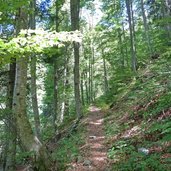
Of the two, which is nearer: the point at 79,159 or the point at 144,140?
the point at 144,140

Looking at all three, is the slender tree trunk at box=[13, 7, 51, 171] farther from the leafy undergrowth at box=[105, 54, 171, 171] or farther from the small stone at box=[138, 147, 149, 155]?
the small stone at box=[138, 147, 149, 155]

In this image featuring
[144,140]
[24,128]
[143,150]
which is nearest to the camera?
[143,150]

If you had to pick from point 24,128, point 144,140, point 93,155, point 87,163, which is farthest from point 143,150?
point 24,128

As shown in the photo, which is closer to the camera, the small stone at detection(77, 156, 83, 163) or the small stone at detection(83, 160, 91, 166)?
the small stone at detection(83, 160, 91, 166)

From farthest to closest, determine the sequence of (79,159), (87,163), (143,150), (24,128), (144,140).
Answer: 1. (79,159)
2. (87,163)
3. (144,140)
4. (24,128)
5. (143,150)

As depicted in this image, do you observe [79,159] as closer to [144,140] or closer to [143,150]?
[144,140]

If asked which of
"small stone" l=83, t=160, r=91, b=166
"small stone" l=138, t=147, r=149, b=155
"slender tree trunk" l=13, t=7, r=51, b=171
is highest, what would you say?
"slender tree trunk" l=13, t=7, r=51, b=171

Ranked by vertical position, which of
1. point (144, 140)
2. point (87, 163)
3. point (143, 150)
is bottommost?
point (87, 163)

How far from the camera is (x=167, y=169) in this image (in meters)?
6.06

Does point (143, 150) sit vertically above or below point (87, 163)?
above

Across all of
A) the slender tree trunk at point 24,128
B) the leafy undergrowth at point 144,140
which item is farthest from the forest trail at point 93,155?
the slender tree trunk at point 24,128

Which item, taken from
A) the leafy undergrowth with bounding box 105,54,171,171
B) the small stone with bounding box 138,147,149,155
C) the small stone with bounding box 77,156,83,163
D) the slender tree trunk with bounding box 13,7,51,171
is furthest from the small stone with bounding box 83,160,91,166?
the small stone with bounding box 138,147,149,155

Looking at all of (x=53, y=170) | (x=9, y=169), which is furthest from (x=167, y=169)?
(x=9, y=169)

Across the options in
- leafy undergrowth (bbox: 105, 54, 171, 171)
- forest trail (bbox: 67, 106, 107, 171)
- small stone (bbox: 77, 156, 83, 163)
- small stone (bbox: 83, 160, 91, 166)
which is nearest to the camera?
leafy undergrowth (bbox: 105, 54, 171, 171)
